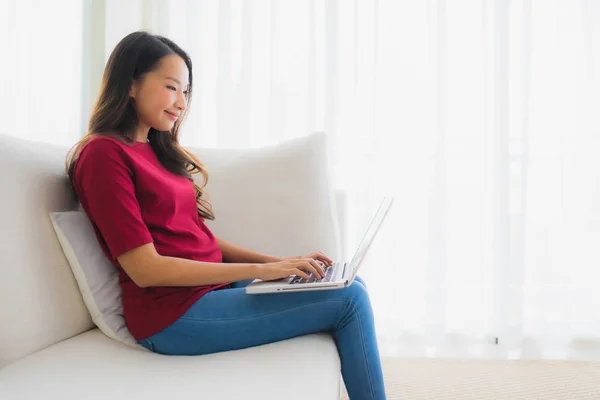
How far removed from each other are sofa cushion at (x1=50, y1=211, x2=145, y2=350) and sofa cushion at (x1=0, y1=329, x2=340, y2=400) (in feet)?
0.14

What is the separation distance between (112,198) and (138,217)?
68 millimetres

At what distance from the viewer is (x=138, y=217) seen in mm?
1174

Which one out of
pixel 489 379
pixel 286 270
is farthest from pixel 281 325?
pixel 489 379

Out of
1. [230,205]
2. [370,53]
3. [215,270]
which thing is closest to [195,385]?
[215,270]

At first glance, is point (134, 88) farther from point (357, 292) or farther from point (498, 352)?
point (498, 352)

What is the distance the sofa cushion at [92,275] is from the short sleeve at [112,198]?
95mm

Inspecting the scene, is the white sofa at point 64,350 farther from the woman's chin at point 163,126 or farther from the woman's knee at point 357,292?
the woman's chin at point 163,126

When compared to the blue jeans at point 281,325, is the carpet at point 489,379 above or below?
below

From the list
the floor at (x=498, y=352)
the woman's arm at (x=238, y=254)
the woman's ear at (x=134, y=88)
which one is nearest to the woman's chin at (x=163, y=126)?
the woman's ear at (x=134, y=88)

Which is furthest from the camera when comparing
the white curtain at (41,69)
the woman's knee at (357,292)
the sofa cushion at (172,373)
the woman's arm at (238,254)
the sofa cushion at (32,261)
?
the white curtain at (41,69)

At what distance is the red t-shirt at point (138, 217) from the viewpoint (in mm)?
1158

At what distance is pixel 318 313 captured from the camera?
48.6 inches

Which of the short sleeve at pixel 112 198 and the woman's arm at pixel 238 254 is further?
the woman's arm at pixel 238 254

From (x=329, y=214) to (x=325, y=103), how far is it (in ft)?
3.10
